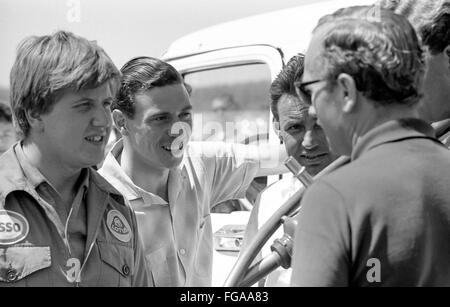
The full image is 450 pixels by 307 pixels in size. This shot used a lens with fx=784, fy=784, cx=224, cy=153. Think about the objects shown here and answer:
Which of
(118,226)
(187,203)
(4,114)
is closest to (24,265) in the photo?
(118,226)

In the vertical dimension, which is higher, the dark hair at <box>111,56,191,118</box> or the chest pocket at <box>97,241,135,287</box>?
the dark hair at <box>111,56,191,118</box>

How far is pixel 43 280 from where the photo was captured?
2.00 metres

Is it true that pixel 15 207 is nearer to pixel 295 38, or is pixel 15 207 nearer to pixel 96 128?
pixel 96 128

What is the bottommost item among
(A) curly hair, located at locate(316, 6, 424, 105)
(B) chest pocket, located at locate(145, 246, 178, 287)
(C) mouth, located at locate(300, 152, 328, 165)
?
(B) chest pocket, located at locate(145, 246, 178, 287)

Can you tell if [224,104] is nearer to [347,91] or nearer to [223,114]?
[223,114]

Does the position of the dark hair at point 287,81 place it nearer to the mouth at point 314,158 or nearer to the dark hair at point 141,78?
the mouth at point 314,158

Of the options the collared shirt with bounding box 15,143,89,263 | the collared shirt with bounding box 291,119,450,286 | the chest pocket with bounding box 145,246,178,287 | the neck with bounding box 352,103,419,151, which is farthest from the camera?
the chest pocket with bounding box 145,246,178,287

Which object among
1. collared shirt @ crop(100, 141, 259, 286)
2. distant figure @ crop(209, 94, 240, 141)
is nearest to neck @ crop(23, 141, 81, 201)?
collared shirt @ crop(100, 141, 259, 286)

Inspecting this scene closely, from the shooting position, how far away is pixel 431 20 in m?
2.17

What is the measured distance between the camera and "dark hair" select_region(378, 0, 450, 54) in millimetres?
→ 2176

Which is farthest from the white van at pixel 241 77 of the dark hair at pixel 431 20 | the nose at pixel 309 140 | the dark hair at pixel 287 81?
the dark hair at pixel 431 20

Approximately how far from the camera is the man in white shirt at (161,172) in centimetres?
287

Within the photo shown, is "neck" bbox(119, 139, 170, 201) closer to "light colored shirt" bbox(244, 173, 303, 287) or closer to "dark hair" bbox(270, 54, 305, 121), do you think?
"light colored shirt" bbox(244, 173, 303, 287)

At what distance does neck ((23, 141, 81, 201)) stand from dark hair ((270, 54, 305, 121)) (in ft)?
3.36
